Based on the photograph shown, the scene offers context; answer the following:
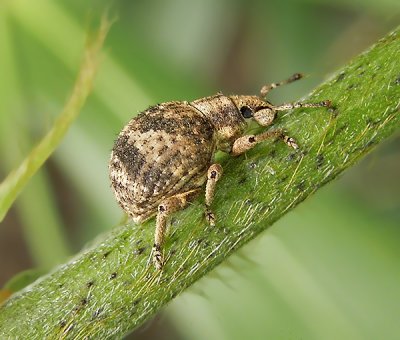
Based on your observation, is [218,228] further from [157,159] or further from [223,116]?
[223,116]

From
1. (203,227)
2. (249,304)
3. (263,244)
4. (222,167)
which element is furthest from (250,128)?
(249,304)

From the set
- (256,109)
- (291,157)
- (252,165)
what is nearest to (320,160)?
(291,157)

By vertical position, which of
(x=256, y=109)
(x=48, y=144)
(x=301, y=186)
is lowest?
(x=301, y=186)

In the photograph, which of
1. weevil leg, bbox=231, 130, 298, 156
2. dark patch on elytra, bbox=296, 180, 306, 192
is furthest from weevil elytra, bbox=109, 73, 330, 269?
dark patch on elytra, bbox=296, 180, 306, 192

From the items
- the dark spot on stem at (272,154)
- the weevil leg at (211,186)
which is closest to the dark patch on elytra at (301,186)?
the dark spot on stem at (272,154)

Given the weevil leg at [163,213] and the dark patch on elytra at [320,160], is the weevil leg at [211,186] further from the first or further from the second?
the dark patch on elytra at [320,160]

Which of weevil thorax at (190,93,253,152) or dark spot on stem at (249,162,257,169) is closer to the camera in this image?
dark spot on stem at (249,162,257,169)

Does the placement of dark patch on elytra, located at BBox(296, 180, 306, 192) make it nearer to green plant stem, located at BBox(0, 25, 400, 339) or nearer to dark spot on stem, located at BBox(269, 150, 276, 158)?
green plant stem, located at BBox(0, 25, 400, 339)
